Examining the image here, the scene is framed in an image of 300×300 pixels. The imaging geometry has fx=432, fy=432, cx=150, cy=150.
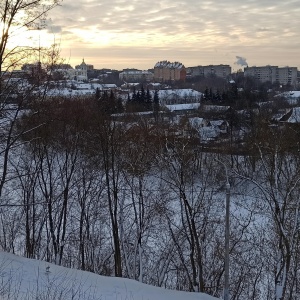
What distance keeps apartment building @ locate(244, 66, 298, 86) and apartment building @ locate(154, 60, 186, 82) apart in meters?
24.8

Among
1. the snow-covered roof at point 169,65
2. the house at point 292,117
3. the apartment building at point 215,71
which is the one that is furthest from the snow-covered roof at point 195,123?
the apartment building at point 215,71

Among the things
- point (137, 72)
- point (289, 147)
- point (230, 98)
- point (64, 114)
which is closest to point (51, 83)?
point (64, 114)

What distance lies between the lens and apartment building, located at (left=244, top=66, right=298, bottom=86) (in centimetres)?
16288

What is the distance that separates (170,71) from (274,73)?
129ft

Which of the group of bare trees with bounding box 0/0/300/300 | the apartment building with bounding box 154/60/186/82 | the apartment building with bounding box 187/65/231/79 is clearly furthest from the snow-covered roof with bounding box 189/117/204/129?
the apartment building with bounding box 187/65/231/79

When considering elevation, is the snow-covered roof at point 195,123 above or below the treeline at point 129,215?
above

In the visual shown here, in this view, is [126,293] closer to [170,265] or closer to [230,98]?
[170,265]

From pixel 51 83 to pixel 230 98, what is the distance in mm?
36570

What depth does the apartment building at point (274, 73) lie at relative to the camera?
163m

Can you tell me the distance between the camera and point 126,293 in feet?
33.8

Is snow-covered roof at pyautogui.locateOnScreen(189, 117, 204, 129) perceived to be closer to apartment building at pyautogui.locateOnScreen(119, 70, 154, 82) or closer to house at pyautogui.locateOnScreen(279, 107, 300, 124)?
house at pyautogui.locateOnScreen(279, 107, 300, 124)

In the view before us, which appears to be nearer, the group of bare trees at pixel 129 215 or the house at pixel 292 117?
the group of bare trees at pixel 129 215

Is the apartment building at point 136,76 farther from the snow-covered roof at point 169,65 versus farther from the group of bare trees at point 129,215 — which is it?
the group of bare trees at point 129,215

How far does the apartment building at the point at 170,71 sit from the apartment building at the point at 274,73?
24.8 m
